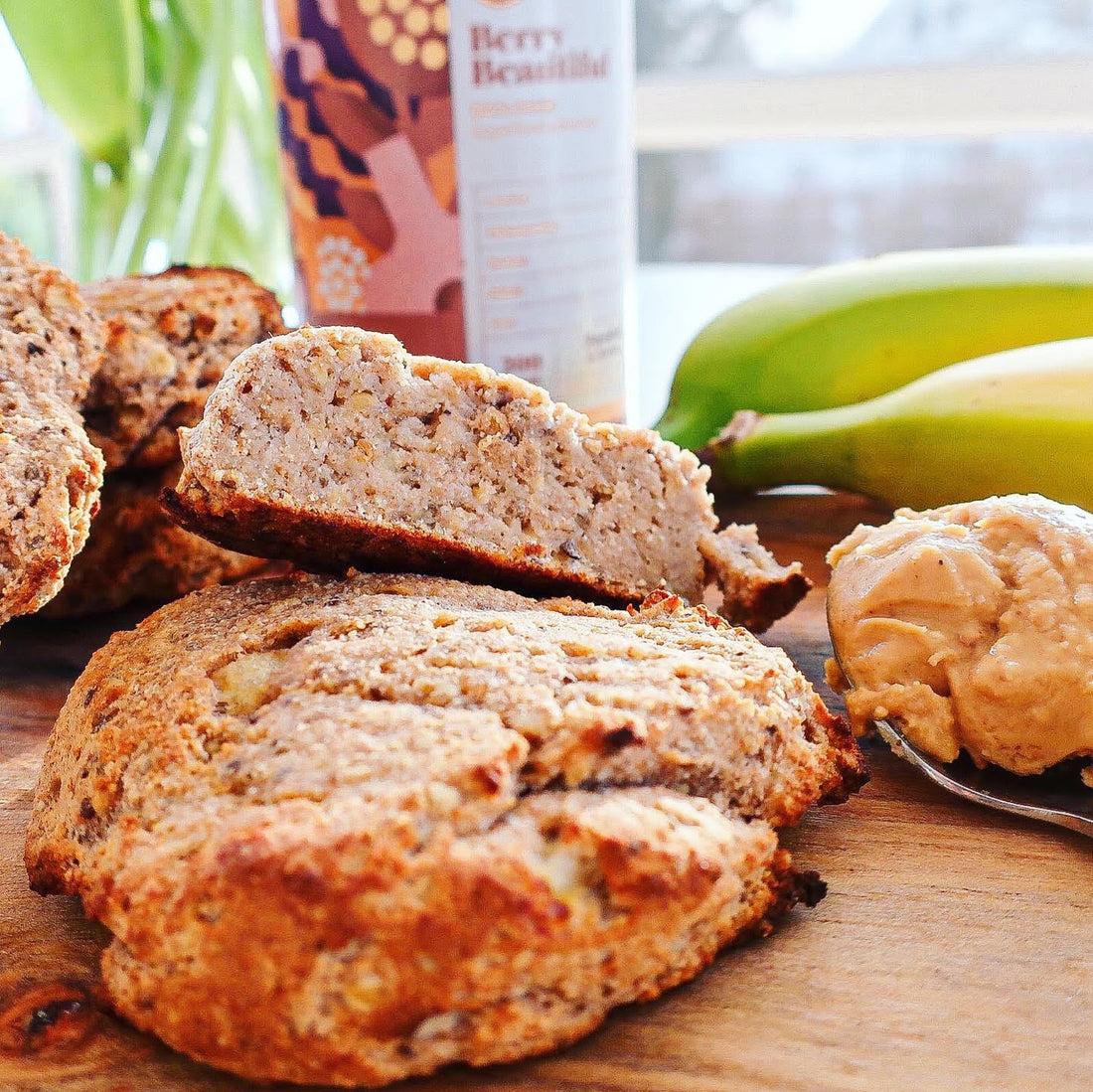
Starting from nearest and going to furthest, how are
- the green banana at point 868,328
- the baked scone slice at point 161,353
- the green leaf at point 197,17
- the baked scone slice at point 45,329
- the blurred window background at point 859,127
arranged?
the baked scone slice at point 45,329 → the baked scone slice at point 161,353 → the green banana at point 868,328 → the green leaf at point 197,17 → the blurred window background at point 859,127

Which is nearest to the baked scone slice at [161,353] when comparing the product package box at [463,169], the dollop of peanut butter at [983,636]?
the product package box at [463,169]

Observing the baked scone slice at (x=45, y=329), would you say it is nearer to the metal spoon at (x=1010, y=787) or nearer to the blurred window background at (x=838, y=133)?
the metal spoon at (x=1010, y=787)

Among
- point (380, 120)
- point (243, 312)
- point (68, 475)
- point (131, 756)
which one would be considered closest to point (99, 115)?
point (380, 120)

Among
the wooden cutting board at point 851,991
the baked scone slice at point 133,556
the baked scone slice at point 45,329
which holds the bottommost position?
the wooden cutting board at point 851,991

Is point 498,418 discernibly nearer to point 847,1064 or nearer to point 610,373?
A: point 847,1064

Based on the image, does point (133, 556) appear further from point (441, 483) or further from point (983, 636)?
point (983, 636)

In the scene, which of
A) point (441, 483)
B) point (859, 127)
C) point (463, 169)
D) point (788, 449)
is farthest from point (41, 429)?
point (859, 127)

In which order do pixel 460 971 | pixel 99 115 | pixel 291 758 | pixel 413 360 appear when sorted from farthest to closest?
pixel 99 115 < pixel 413 360 < pixel 291 758 < pixel 460 971
